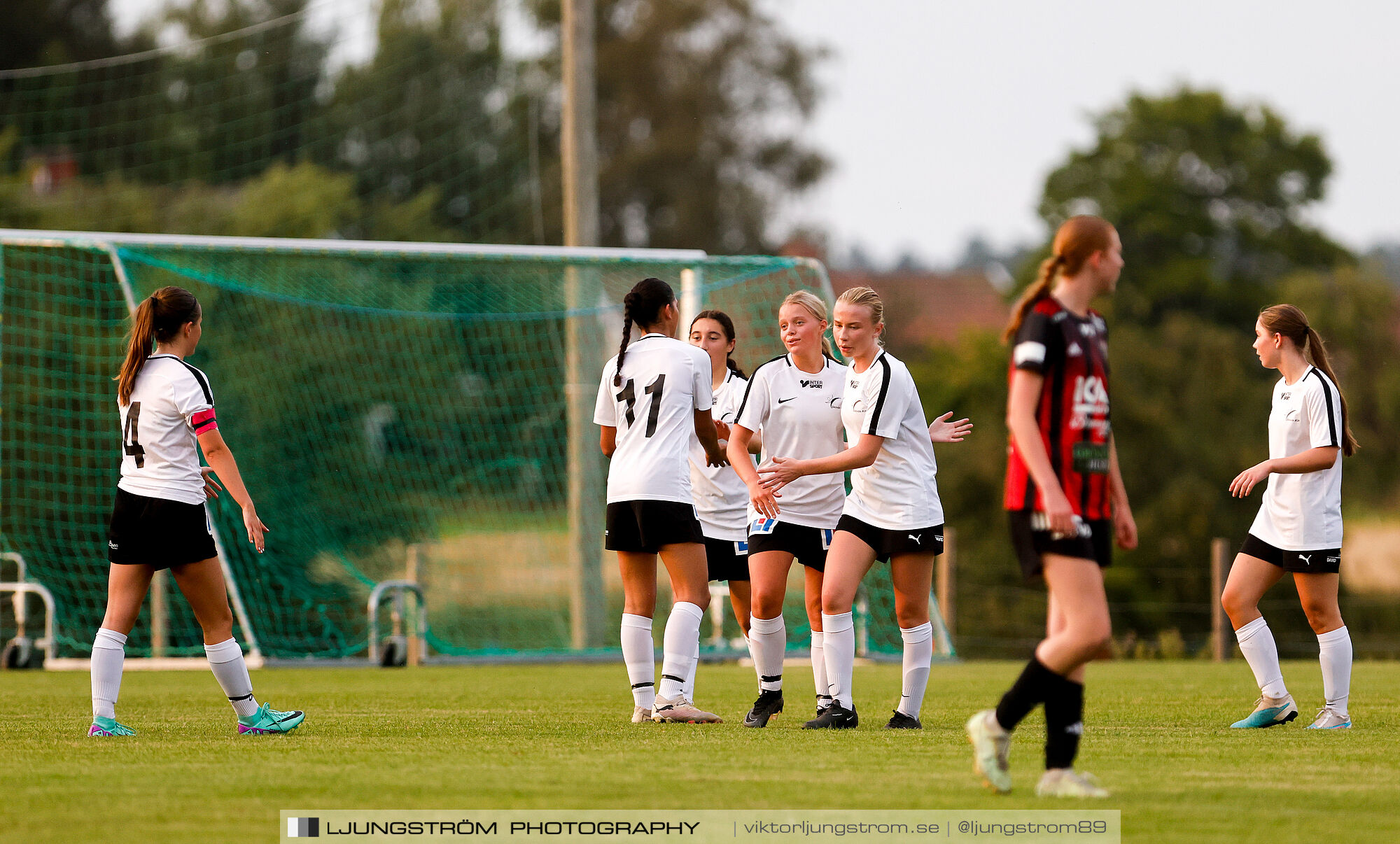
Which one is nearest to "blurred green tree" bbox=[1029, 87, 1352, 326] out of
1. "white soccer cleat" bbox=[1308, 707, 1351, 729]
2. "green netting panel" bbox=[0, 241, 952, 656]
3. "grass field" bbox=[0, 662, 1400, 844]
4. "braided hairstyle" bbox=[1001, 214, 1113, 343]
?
"green netting panel" bbox=[0, 241, 952, 656]

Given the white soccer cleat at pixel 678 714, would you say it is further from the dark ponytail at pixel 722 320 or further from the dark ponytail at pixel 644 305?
the dark ponytail at pixel 722 320

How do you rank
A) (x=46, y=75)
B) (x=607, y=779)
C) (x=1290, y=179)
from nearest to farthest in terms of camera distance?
(x=607, y=779), (x=46, y=75), (x=1290, y=179)

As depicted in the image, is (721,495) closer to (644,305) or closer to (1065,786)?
(644,305)

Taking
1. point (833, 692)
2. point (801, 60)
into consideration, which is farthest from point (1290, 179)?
point (833, 692)

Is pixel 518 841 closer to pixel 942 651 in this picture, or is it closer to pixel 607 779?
pixel 607 779

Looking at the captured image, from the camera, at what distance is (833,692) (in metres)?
7.30

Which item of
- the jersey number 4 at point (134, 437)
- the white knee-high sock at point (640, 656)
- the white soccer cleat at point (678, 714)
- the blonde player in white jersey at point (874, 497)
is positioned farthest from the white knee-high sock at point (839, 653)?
the jersey number 4 at point (134, 437)

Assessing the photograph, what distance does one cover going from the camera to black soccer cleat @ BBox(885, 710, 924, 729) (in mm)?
7348

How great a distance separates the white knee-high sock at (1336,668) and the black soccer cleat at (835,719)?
2.31 metres

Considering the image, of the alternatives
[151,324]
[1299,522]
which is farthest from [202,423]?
[1299,522]

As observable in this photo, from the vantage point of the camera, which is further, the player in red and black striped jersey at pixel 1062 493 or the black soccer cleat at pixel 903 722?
the black soccer cleat at pixel 903 722

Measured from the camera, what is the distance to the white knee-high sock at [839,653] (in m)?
7.21

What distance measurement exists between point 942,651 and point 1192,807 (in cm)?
1036

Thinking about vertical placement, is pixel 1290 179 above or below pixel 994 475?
above
